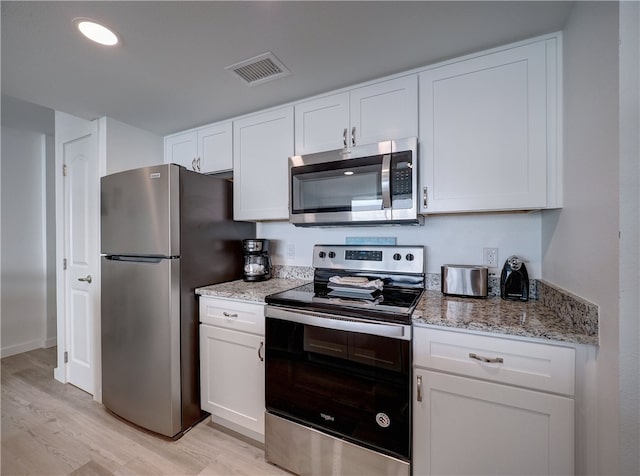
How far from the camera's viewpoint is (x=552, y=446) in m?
0.99

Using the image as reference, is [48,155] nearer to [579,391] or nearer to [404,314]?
[404,314]

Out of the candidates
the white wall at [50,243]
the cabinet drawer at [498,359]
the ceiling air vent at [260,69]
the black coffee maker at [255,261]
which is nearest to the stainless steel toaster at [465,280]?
the cabinet drawer at [498,359]

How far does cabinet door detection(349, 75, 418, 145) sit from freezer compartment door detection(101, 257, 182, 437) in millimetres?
1406

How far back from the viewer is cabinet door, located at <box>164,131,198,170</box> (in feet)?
7.68

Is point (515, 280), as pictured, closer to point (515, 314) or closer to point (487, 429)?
point (515, 314)

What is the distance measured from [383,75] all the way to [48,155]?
3.79 m

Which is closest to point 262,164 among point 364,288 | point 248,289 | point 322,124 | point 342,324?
point 322,124

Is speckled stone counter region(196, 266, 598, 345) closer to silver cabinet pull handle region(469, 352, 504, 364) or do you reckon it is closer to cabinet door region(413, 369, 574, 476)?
silver cabinet pull handle region(469, 352, 504, 364)

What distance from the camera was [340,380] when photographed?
4.27 ft

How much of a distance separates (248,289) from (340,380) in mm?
796

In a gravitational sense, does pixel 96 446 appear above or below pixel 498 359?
below

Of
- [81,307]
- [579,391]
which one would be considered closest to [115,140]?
[81,307]

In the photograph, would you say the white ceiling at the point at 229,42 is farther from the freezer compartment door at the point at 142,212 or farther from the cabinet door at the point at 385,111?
the freezer compartment door at the point at 142,212

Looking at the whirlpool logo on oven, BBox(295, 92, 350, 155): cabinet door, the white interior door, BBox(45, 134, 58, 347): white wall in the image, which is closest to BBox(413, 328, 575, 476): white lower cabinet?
the whirlpool logo on oven
